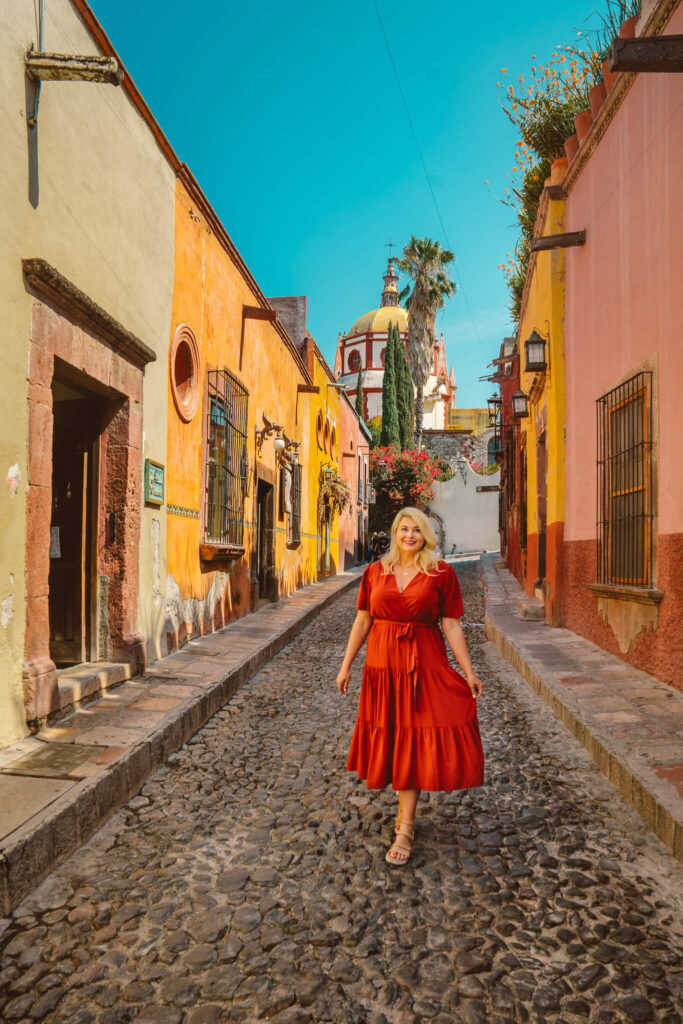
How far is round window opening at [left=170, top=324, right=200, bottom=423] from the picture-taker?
698 cm

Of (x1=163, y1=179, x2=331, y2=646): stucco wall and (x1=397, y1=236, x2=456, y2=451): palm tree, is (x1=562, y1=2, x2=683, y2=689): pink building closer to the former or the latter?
(x1=163, y1=179, x2=331, y2=646): stucco wall

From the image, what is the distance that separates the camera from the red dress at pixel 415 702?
9.68ft

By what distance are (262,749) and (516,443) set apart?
1225 centimetres

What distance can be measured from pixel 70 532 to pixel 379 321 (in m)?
51.3

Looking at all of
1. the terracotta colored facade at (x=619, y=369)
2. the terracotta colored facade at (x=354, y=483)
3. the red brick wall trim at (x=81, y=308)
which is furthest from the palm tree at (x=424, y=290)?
the red brick wall trim at (x=81, y=308)

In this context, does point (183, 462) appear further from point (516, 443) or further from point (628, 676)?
point (516, 443)

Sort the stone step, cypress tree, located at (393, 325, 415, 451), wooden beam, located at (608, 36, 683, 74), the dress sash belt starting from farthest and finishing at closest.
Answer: cypress tree, located at (393, 325, 415, 451) < the stone step < wooden beam, located at (608, 36, 683, 74) < the dress sash belt

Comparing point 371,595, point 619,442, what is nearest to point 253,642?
point 619,442

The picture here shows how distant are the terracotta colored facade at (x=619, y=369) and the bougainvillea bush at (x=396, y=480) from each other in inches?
812

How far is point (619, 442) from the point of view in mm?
6770

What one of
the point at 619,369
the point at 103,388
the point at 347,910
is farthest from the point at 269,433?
the point at 347,910

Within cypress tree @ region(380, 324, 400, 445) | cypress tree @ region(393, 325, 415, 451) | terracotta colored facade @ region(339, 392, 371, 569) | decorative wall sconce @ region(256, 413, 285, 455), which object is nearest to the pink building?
decorative wall sconce @ region(256, 413, 285, 455)

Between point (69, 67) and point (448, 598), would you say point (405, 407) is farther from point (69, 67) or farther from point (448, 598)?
point (448, 598)

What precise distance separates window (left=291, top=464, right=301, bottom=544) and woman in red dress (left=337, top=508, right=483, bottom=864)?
429 inches
